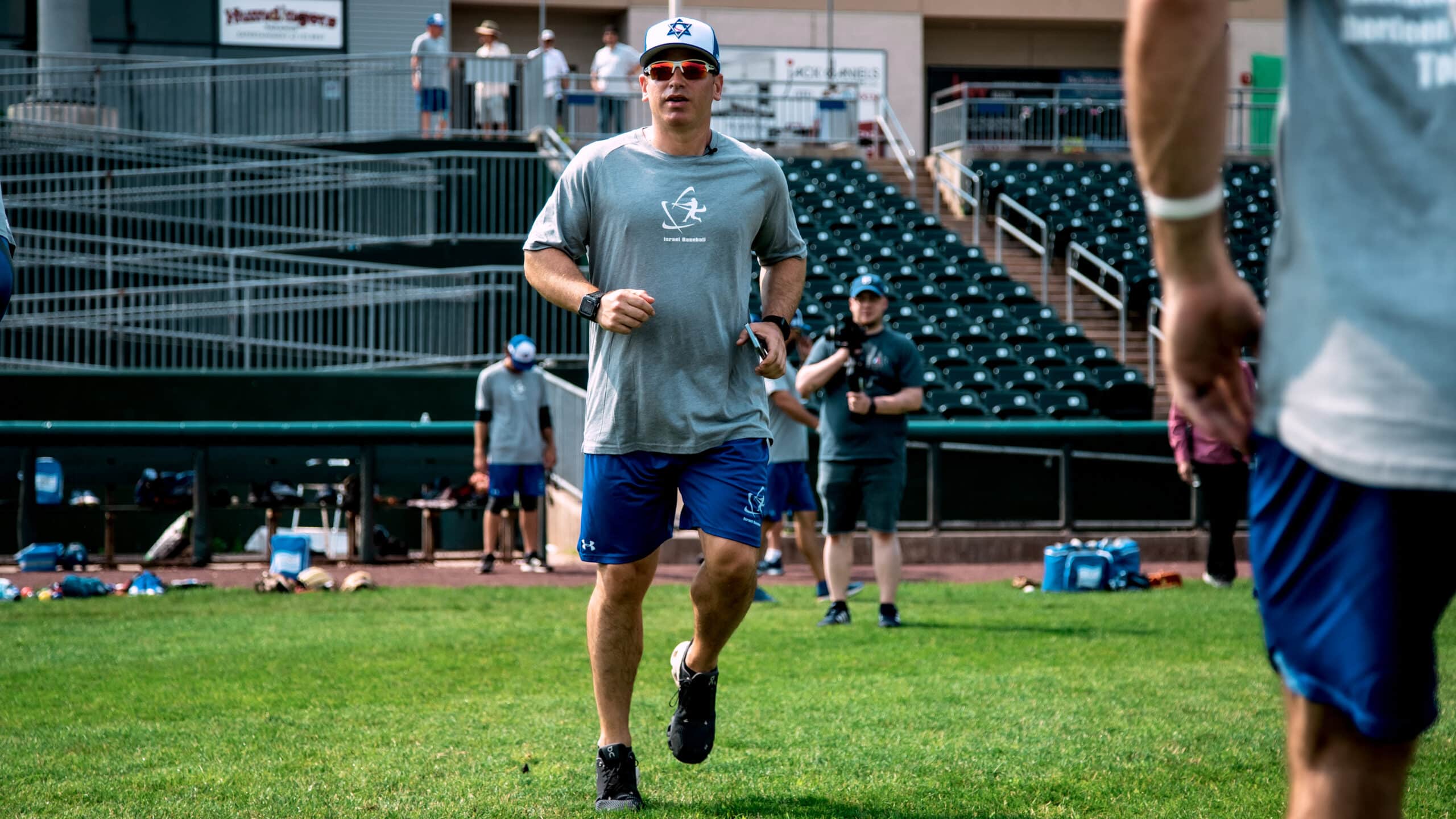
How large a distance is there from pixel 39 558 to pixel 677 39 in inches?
480

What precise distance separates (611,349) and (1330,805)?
3.14 m

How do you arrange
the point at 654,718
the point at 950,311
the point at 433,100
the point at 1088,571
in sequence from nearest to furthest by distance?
1. the point at 654,718
2. the point at 1088,571
3. the point at 950,311
4. the point at 433,100

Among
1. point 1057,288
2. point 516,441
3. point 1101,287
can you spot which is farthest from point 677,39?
point 1057,288

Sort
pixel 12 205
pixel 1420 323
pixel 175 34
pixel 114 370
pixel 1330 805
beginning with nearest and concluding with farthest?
pixel 1420 323 < pixel 1330 805 < pixel 114 370 < pixel 12 205 < pixel 175 34

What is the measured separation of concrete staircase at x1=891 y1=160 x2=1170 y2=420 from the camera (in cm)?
2375

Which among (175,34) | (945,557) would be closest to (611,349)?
(945,557)

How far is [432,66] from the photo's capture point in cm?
2631

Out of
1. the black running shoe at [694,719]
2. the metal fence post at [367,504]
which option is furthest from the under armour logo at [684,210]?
the metal fence post at [367,504]

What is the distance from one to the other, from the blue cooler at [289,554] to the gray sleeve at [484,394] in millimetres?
2129

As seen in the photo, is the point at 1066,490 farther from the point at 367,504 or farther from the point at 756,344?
the point at 756,344

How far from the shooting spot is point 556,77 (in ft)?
88.3

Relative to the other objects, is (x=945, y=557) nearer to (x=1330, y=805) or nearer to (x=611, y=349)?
(x=611, y=349)

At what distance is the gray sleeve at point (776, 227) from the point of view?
5125 mm

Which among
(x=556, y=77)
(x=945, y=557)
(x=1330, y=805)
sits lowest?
(x=945, y=557)
